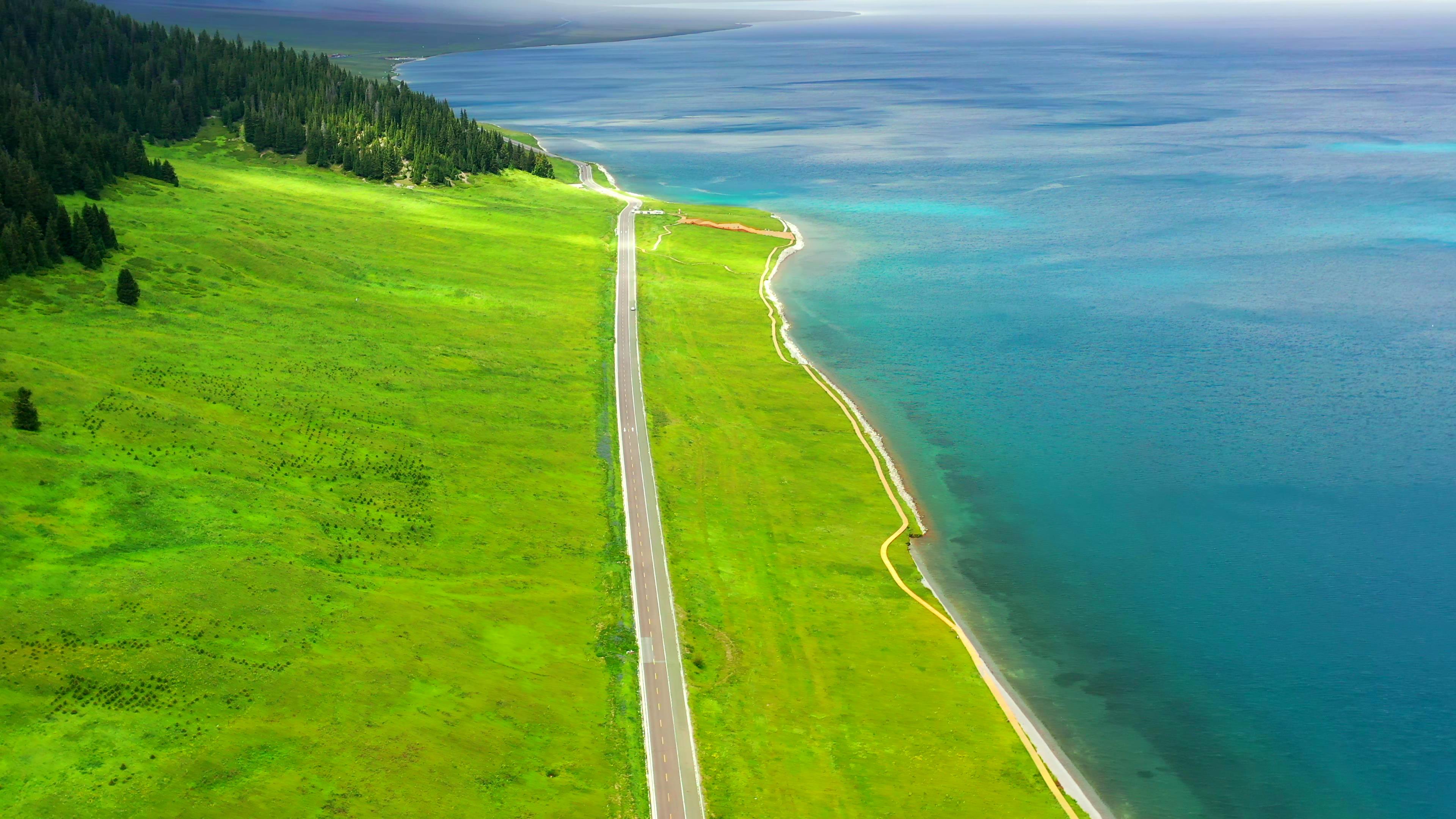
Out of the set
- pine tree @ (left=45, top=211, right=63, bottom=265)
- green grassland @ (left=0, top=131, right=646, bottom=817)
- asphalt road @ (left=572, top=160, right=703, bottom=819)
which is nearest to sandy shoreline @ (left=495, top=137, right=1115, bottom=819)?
asphalt road @ (left=572, top=160, right=703, bottom=819)

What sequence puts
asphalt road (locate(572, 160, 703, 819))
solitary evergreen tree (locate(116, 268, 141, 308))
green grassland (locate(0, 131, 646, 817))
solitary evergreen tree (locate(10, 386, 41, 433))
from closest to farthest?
green grassland (locate(0, 131, 646, 817)) < asphalt road (locate(572, 160, 703, 819)) < solitary evergreen tree (locate(10, 386, 41, 433)) < solitary evergreen tree (locate(116, 268, 141, 308))

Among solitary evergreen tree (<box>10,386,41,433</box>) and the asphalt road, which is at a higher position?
solitary evergreen tree (<box>10,386,41,433</box>)

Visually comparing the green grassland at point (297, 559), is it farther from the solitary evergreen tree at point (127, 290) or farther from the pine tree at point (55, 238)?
the pine tree at point (55, 238)

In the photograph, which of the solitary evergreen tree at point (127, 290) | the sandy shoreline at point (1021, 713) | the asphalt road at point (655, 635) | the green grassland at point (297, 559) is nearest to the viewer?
the green grassland at point (297, 559)

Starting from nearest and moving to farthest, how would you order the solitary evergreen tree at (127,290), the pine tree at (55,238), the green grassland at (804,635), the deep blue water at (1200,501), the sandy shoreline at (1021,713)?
the green grassland at (804,635), the sandy shoreline at (1021,713), the deep blue water at (1200,501), the solitary evergreen tree at (127,290), the pine tree at (55,238)

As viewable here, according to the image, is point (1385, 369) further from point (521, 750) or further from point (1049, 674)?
point (521, 750)

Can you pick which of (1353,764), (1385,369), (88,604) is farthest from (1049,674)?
(1385,369)

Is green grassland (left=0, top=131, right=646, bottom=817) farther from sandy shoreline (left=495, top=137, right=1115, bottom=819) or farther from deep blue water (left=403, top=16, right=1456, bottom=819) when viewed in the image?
deep blue water (left=403, top=16, right=1456, bottom=819)

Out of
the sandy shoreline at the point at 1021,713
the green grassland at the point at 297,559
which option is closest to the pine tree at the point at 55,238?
the green grassland at the point at 297,559
